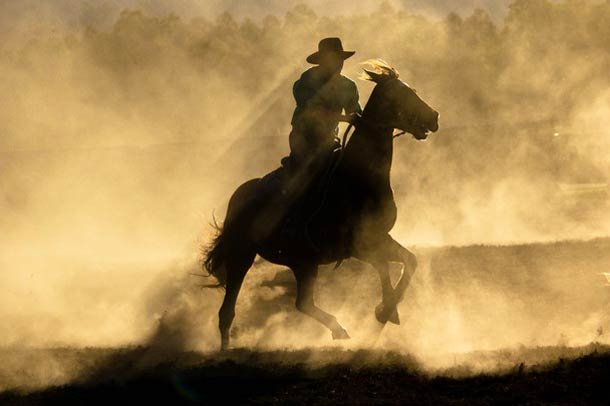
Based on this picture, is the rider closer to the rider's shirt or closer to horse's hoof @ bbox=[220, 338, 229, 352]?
the rider's shirt

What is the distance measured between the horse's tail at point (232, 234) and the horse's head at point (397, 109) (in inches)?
69.7

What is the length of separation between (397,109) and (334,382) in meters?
2.81

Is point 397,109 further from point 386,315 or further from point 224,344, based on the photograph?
point 224,344

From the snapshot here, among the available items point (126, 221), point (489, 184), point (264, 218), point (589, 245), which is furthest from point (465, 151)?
point (264, 218)

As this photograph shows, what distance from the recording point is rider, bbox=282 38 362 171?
9672mm

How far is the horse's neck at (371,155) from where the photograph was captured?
9375 mm

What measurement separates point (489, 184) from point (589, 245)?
47.9 ft

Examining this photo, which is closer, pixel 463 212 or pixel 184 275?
pixel 184 275

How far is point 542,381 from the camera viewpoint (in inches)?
283

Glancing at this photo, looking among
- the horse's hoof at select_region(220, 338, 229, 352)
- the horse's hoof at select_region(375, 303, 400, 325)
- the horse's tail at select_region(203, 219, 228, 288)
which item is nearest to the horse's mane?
the horse's hoof at select_region(375, 303, 400, 325)

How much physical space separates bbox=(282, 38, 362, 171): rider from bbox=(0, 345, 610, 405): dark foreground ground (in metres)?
2.05

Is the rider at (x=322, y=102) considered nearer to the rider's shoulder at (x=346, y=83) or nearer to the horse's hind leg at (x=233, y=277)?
the rider's shoulder at (x=346, y=83)

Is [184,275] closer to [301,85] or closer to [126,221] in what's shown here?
[301,85]

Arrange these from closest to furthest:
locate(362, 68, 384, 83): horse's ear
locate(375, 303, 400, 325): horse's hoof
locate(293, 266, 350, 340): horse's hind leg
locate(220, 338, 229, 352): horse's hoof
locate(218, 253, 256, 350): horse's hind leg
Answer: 1. locate(375, 303, 400, 325): horse's hoof
2. locate(362, 68, 384, 83): horse's ear
3. locate(293, 266, 350, 340): horse's hind leg
4. locate(220, 338, 229, 352): horse's hoof
5. locate(218, 253, 256, 350): horse's hind leg
